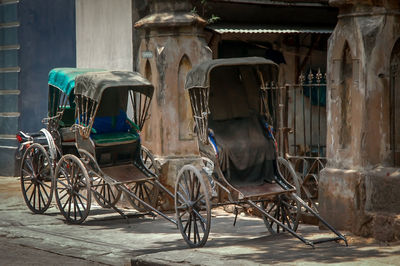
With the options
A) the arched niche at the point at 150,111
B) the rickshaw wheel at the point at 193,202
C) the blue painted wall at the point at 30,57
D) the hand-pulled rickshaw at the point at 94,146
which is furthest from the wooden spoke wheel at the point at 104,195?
the blue painted wall at the point at 30,57

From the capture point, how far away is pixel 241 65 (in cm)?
978

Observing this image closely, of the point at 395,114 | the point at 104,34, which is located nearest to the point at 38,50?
the point at 104,34

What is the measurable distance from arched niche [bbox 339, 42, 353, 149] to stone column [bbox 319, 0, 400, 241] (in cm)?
1

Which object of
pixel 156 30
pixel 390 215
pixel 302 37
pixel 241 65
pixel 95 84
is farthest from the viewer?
pixel 302 37

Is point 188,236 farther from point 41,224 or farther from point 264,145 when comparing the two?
point 41,224

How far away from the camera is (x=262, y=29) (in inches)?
551

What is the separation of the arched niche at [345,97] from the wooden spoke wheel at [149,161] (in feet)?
9.89

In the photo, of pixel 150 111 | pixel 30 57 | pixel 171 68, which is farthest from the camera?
pixel 30 57

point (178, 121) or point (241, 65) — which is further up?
point (241, 65)

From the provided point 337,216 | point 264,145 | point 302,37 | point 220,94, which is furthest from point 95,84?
point 302,37

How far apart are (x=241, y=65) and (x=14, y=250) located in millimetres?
3524

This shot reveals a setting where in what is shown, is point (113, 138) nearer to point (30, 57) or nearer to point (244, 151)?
point (244, 151)

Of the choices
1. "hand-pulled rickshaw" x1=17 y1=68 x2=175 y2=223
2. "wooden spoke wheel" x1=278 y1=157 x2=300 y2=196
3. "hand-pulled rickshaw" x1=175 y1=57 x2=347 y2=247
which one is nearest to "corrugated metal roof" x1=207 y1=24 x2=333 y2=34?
"hand-pulled rickshaw" x1=17 y1=68 x2=175 y2=223

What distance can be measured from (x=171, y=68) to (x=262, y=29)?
2289mm
